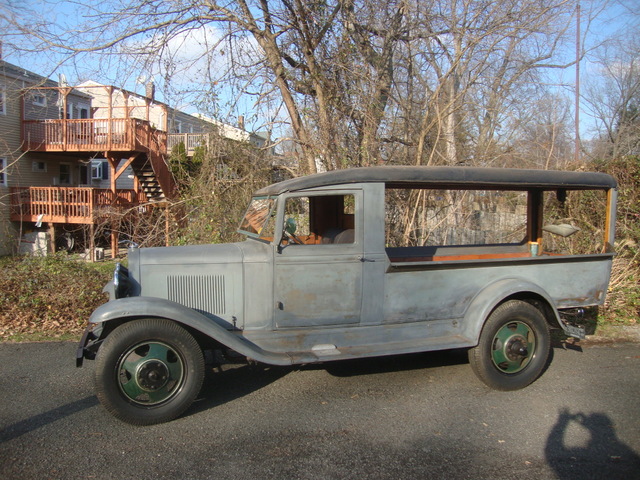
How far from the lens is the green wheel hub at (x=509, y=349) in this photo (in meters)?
4.43

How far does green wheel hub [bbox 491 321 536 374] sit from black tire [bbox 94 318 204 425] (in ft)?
9.05

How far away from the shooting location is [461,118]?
33.8ft

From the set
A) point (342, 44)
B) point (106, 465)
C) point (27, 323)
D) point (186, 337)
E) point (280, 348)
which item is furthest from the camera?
point (342, 44)

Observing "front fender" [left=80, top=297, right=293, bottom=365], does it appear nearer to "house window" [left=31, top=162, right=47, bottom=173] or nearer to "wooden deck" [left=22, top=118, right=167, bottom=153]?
"wooden deck" [left=22, top=118, right=167, bottom=153]

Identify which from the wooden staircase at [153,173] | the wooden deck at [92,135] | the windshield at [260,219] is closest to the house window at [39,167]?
the wooden deck at [92,135]

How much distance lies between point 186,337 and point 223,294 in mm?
524

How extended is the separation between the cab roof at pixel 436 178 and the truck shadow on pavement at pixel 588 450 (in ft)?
7.13

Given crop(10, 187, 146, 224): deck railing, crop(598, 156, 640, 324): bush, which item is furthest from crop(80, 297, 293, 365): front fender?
crop(10, 187, 146, 224): deck railing

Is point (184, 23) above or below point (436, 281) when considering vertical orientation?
above

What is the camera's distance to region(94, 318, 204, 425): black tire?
352 centimetres

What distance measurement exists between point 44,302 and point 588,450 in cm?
644

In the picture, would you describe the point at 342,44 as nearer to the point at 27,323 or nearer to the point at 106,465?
the point at 27,323

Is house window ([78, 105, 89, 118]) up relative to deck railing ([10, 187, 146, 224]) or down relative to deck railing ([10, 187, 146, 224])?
up

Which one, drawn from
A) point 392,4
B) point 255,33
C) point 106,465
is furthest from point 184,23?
point 106,465
